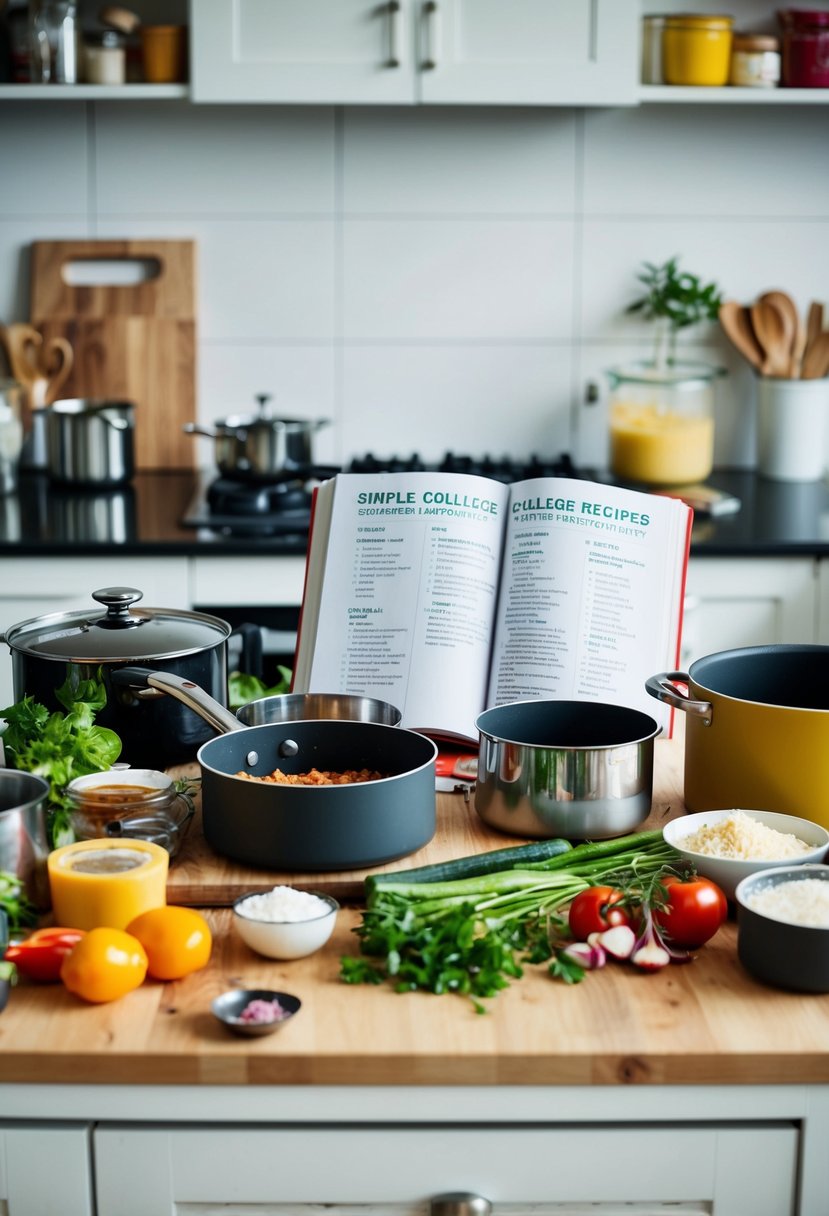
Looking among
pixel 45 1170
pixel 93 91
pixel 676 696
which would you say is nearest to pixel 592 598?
pixel 676 696

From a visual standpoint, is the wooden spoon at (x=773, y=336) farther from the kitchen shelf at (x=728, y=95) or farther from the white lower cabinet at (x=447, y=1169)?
the white lower cabinet at (x=447, y=1169)

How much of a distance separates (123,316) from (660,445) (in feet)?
4.11

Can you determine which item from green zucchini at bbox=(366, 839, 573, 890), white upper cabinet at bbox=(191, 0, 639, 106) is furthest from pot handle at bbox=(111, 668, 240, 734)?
white upper cabinet at bbox=(191, 0, 639, 106)

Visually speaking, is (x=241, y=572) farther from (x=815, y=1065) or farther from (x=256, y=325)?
(x=815, y=1065)

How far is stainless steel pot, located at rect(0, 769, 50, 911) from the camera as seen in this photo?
105cm

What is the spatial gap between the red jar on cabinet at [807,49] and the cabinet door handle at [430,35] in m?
0.78

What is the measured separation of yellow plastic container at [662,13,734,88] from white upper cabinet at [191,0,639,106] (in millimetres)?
145

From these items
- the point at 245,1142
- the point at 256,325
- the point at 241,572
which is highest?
the point at 256,325

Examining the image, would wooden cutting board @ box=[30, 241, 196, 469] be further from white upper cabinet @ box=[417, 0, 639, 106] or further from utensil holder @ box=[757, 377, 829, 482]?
utensil holder @ box=[757, 377, 829, 482]

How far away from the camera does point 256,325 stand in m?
3.15

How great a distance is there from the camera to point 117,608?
4.56 ft

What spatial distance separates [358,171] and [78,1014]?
2.46 meters

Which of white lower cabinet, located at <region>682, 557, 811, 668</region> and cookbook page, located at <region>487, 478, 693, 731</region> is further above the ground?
cookbook page, located at <region>487, 478, 693, 731</region>

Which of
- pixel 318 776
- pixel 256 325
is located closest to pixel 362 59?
pixel 256 325
